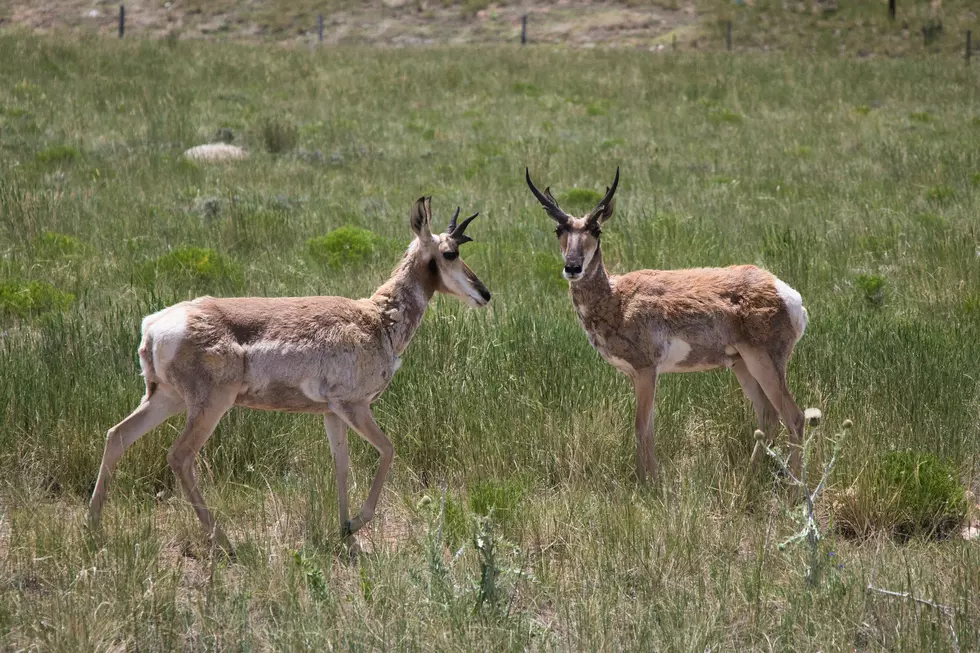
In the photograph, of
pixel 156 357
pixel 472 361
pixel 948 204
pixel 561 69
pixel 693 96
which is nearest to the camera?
pixel 156 357

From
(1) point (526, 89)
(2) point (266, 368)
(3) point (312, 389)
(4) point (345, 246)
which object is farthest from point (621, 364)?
(1) point (526, 89)

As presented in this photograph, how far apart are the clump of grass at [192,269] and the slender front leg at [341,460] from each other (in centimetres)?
412

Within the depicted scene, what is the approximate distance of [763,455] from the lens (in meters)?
6.40

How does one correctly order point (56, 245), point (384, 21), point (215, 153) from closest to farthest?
point (56, 245)
point (215, 153)
point (384, 21)

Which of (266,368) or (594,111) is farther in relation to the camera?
(594,111)

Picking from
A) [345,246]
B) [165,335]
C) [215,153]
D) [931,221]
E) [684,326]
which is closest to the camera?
[165,335]

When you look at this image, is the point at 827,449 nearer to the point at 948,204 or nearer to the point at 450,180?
the point at 948,204

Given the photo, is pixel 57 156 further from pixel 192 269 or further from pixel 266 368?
pixel 266 368

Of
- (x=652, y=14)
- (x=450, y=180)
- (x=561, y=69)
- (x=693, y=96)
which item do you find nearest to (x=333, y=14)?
(x=652, y=14)

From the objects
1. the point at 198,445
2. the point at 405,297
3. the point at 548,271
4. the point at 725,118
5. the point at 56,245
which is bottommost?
the point at 725,118

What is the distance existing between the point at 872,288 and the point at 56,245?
26.4ft

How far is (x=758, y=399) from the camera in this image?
6.91 m

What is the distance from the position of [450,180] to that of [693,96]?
11444 mm

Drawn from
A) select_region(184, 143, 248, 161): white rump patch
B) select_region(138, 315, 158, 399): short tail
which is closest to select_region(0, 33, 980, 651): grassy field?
select_region(184, 143, 248, 161): white rump patch
